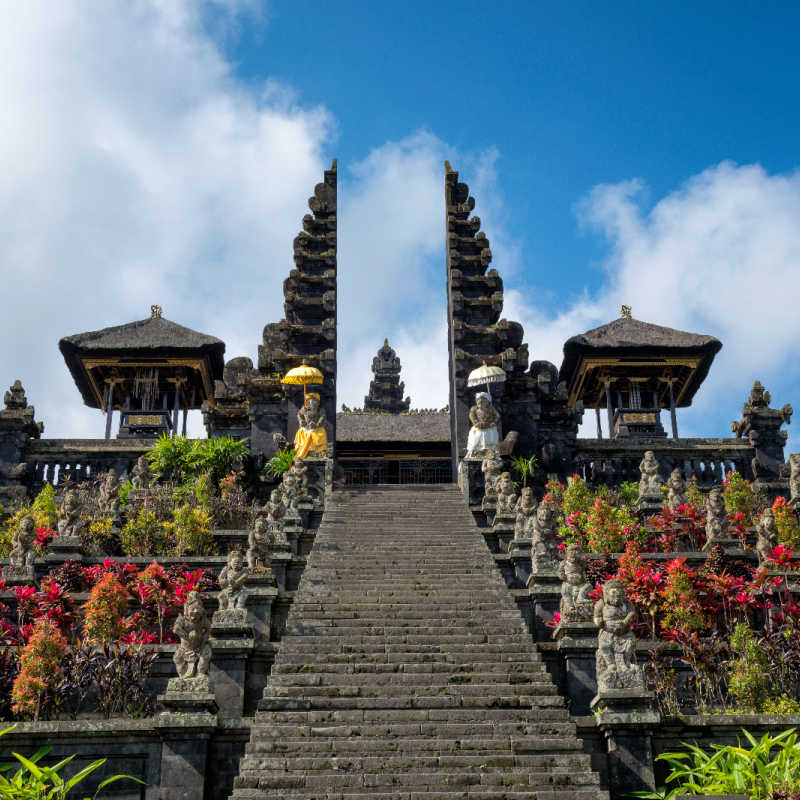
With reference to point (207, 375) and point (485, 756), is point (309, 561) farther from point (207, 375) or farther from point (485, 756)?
point (207, 375)

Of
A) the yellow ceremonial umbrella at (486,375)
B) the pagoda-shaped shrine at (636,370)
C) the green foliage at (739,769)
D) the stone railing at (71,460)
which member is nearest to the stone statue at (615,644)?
the green foliage at (739,769)

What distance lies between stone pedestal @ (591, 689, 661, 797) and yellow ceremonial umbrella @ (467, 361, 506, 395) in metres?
13.1

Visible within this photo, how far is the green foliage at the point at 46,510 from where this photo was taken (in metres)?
18.2

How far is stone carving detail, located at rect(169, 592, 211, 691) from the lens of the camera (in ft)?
34.5

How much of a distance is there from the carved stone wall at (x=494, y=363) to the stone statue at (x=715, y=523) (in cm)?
738

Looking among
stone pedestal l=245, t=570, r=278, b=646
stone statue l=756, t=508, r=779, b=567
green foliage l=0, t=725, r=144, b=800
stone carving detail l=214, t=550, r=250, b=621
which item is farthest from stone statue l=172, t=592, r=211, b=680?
stone statue l=756, t=508, r=779, b=567

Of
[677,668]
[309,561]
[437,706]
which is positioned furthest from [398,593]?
[677,668]

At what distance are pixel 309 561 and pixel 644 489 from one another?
7292 mm

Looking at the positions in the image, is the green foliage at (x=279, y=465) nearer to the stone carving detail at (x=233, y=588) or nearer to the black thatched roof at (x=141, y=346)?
the black thatched roof at (x=141, y=346)

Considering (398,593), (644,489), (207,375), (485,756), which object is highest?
(207,375)

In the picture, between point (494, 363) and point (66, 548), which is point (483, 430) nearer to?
point (494, 363)

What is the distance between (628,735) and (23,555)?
29.7ft

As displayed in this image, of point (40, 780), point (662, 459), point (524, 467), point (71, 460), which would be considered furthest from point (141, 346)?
point (40, 780)

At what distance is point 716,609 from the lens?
1357 cm
